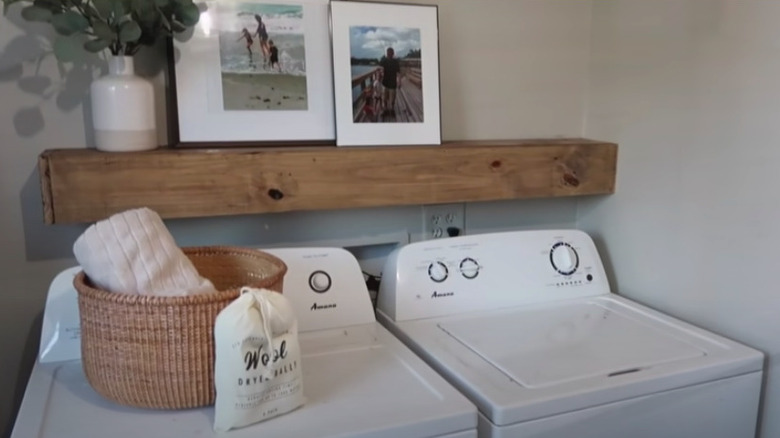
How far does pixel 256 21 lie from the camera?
1.42 meters

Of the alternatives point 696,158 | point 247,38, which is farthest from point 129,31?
point 696,158

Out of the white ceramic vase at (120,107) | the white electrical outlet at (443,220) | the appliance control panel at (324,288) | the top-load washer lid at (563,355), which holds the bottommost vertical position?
the top-load washer lid at (563,355)

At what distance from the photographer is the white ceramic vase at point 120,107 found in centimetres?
126

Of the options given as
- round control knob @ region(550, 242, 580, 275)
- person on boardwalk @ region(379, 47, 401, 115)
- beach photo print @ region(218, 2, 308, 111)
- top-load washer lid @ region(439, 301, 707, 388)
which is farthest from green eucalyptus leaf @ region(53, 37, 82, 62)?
round control knob @ region(550, 242, 580, 275)

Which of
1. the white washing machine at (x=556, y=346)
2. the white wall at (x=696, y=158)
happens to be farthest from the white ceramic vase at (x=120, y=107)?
the white wall at (x=696, y=158)

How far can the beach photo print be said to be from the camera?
1.40 m

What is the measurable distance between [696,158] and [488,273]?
54cm

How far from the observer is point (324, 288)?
143cm

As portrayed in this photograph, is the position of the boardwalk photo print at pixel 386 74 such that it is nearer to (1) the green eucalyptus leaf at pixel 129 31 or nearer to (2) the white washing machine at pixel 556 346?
(2) the white washing machine at pixel 556 346

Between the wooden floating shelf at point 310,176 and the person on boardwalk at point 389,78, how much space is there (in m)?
0.11

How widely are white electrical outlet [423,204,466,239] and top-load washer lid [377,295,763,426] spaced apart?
0.28 metres

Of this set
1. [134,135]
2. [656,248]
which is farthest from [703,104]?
[134,135]

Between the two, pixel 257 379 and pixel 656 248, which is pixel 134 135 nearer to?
pixel 257 379

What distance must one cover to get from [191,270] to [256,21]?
2.10 ft
